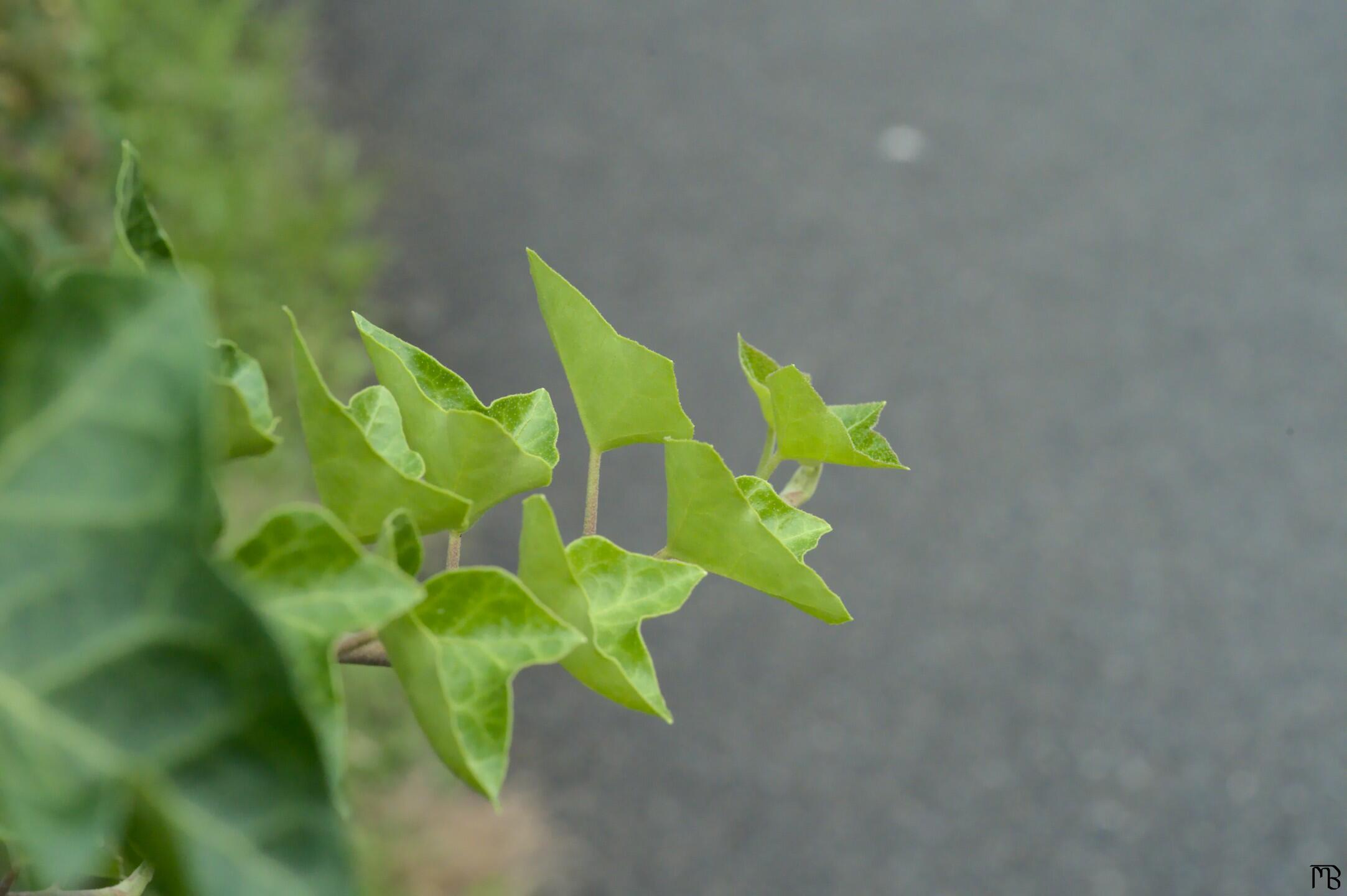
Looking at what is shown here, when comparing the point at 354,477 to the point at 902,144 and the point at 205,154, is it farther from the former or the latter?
the point at 902,144

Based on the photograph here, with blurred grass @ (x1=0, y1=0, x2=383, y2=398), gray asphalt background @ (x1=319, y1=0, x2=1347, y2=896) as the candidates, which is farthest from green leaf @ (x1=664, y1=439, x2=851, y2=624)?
gray asphalt background @ (x1=319, y1=0, x2=1347, y2=896)

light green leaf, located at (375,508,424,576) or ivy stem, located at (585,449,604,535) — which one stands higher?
ivy stem, located at (585,449,604,535)

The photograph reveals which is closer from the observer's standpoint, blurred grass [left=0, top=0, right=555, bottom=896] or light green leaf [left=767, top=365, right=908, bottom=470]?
light green leaf [left=767, top=365, right=908, bottom=470]

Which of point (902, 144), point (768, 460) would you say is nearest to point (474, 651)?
point (768, 460)

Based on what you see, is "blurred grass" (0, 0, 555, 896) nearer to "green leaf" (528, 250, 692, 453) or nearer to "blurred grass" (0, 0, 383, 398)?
"blurred grass" (0, 0, 383, 398)

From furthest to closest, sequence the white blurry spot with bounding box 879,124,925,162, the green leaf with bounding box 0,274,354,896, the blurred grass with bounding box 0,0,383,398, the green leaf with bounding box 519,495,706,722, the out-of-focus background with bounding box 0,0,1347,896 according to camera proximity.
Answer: the white blurry spot with bounding box 879,124,925,162, the out-of-focus background with bounding box 0,0,1347,896, the blurred grass with bounding box 0,0,383,398, the green leaf with bounding box 519,495,706,722, the green leaf with bounding box 0,274,354,896

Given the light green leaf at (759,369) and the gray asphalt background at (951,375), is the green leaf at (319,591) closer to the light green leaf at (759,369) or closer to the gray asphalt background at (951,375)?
the light green leaf at (759,369)
